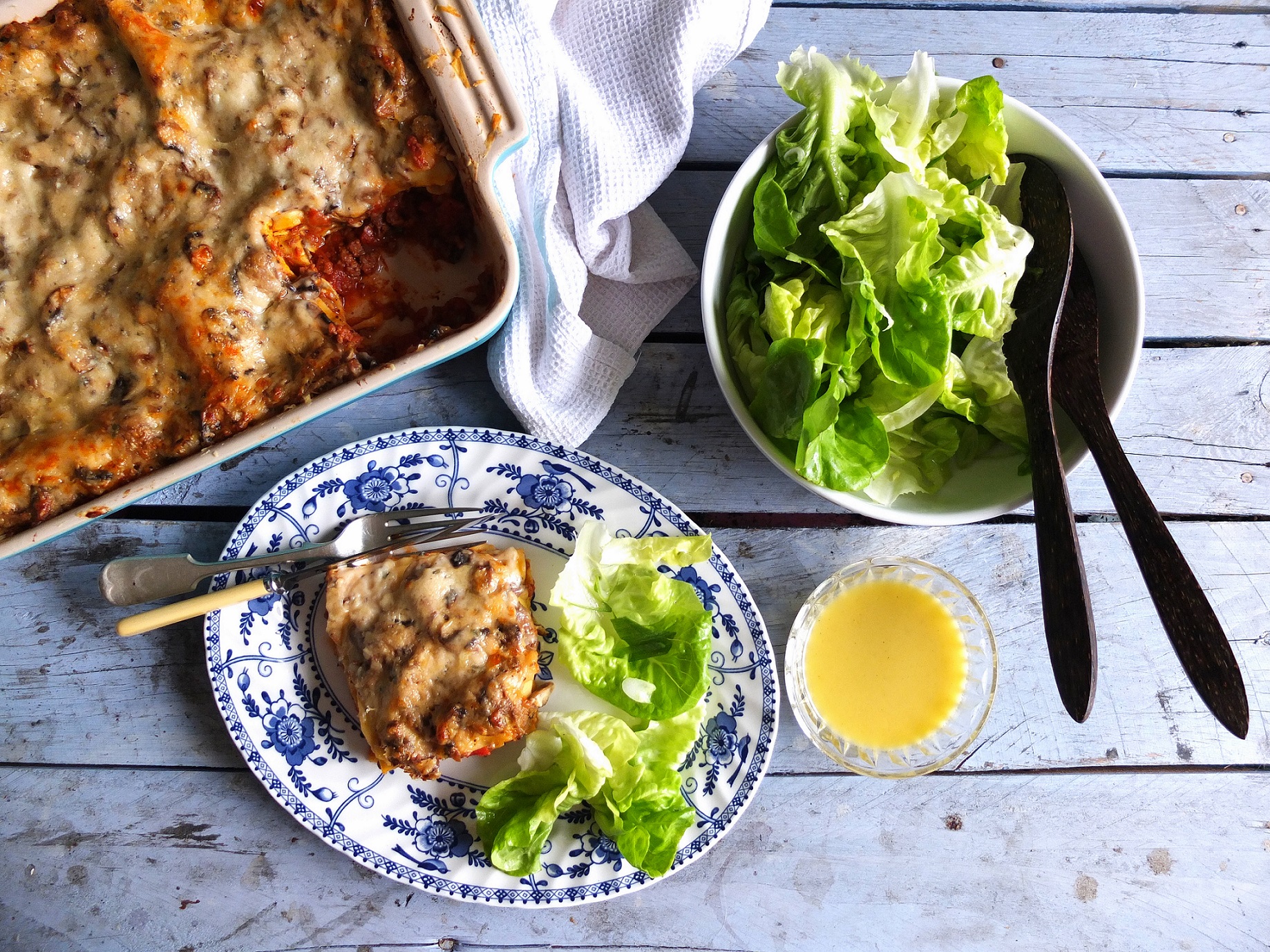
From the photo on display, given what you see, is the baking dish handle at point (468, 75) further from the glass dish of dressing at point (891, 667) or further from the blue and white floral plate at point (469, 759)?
the glass dish of dressing at point (891, 667)

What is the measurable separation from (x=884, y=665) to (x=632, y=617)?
0.63 meters

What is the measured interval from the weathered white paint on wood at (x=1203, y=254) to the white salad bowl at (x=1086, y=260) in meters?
0.44

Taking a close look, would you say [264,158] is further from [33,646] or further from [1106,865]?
[1106,865]

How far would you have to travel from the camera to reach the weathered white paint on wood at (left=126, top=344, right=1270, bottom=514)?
2051 mm

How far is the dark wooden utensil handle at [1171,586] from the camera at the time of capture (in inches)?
63.5

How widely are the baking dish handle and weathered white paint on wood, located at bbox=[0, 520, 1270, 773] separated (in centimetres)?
103

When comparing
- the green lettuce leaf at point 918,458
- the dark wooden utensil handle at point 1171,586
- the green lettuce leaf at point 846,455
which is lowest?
the dark wooden utensil handle at point 1171,586

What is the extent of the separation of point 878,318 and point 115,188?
149 centimetres

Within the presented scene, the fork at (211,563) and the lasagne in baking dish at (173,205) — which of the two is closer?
the lasagne in baking dish at (173,205)

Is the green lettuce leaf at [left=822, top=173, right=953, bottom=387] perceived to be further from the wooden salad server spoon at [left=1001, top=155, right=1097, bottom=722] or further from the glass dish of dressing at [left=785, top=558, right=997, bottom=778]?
the glass dish of dressing at [left=785, top=558, right=997, bottom=778]

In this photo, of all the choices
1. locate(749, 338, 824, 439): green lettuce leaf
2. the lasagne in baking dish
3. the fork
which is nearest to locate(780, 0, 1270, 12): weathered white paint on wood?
locate(749, 338, 824, 439): green lettuce leaf

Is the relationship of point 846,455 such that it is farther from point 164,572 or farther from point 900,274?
point 164,572

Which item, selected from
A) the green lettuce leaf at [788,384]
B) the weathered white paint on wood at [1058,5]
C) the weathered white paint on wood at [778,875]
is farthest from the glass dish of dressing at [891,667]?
the weathered white paint on wood at [1058,5]

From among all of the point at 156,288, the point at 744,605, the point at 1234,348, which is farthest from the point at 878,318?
the point at 156,288
